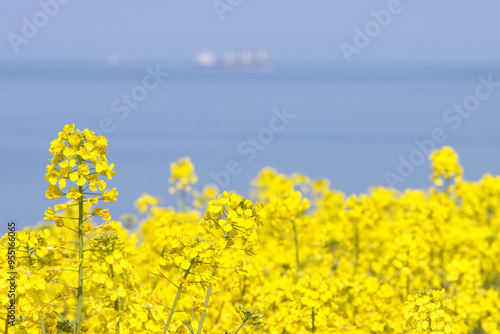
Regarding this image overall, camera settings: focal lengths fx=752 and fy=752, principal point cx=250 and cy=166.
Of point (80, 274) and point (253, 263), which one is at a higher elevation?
point (253, 263)

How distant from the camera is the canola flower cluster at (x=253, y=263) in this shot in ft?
10.3

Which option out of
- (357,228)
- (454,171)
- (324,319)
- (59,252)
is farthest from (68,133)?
(454,171)

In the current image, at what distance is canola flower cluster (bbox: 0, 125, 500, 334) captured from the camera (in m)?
3.13

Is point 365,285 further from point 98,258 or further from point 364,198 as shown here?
point 364,198

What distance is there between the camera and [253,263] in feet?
17.0

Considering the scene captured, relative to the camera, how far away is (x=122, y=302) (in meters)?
3.28

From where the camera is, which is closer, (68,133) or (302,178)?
(68,133)

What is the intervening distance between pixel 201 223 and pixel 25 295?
0.81 meters

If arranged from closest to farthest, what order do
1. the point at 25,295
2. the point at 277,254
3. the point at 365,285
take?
the point at 25,295
the point at 365,285
the point at 277,254

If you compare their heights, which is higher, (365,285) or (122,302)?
(365,285)

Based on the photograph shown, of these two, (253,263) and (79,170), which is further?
(253,263)

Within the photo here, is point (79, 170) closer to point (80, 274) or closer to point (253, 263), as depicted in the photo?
point (80, 274)

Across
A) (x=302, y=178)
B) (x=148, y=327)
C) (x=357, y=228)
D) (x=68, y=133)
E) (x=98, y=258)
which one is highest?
(x=302, y=178)

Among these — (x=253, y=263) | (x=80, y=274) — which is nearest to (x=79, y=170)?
(x=80, y=274)
